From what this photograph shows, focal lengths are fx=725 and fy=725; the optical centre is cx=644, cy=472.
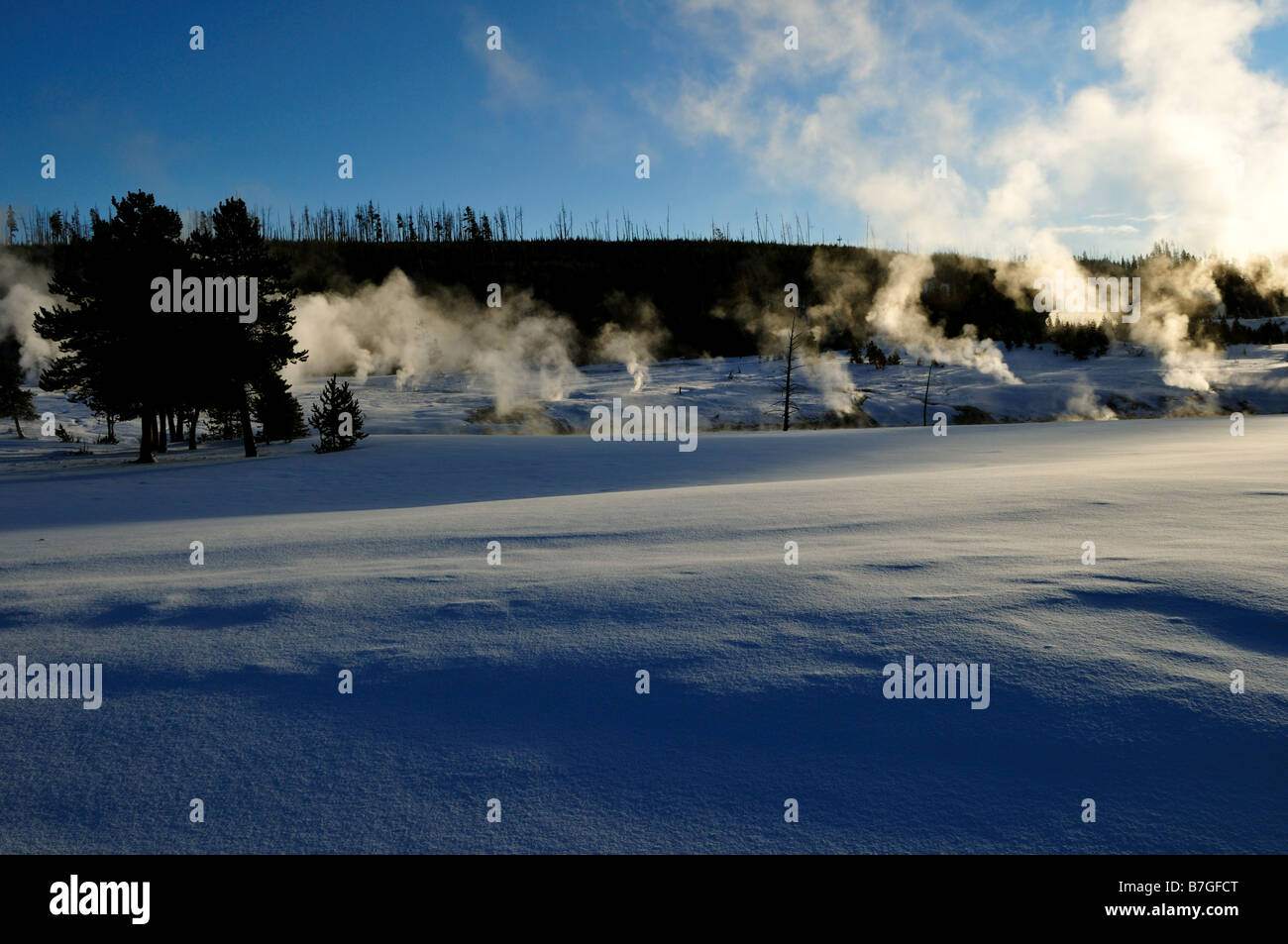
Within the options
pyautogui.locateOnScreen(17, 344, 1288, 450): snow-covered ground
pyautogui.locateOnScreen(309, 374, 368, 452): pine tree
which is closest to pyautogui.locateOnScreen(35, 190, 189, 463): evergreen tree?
pyautogui.locateOnScreen(309, 374, 368, 452): pine tree

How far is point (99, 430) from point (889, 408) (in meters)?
35.1

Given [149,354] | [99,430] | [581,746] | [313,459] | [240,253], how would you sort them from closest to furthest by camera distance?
[581,746] → [313,459] → [149,354] → [240,253] → [99,430]

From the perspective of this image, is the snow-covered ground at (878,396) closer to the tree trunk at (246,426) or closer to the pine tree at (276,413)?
the pine tree at (276,413)

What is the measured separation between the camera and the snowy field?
7.73ft

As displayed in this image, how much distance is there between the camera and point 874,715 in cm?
292

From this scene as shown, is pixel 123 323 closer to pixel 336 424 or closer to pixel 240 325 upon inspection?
pixel 240 325

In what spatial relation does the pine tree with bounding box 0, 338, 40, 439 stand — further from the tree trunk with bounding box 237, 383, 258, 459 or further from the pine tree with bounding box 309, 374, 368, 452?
the pine tree with bounding box 309, 374, 368, 452

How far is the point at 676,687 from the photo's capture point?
125 inches

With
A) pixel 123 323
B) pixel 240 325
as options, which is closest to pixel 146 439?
pixel 123 323

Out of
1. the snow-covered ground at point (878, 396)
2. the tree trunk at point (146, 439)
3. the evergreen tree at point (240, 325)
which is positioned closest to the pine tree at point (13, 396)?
the snow-covered ground at point (878, 396)
